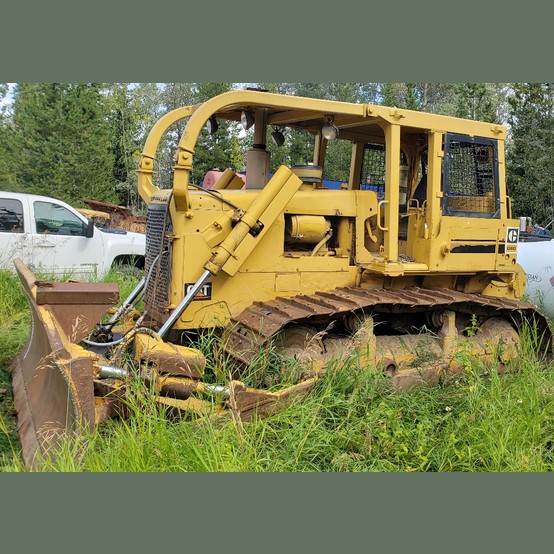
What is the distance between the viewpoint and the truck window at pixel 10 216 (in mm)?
8742

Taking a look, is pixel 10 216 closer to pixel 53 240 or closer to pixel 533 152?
pixel 53 240

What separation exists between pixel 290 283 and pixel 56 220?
5.29 meters

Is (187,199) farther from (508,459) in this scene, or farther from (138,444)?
(508,459)

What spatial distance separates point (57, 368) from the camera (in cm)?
391

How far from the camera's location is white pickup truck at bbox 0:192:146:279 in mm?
8703

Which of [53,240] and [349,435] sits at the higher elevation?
[53,240]

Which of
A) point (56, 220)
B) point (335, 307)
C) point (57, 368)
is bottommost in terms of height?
point (57, 368)

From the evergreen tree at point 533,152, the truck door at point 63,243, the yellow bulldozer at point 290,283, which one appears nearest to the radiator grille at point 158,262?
the yellow bulldozer at point 290,283

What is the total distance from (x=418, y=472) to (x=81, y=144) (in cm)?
2187

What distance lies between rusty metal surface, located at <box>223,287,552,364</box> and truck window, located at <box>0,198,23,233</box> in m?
5.20

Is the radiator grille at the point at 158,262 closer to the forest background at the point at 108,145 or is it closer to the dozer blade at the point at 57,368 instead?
the dozer blade at the point at 57,368

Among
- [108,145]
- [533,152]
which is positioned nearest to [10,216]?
[108,145]

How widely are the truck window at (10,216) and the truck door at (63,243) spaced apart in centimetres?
22

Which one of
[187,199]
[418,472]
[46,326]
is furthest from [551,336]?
[46,326]
